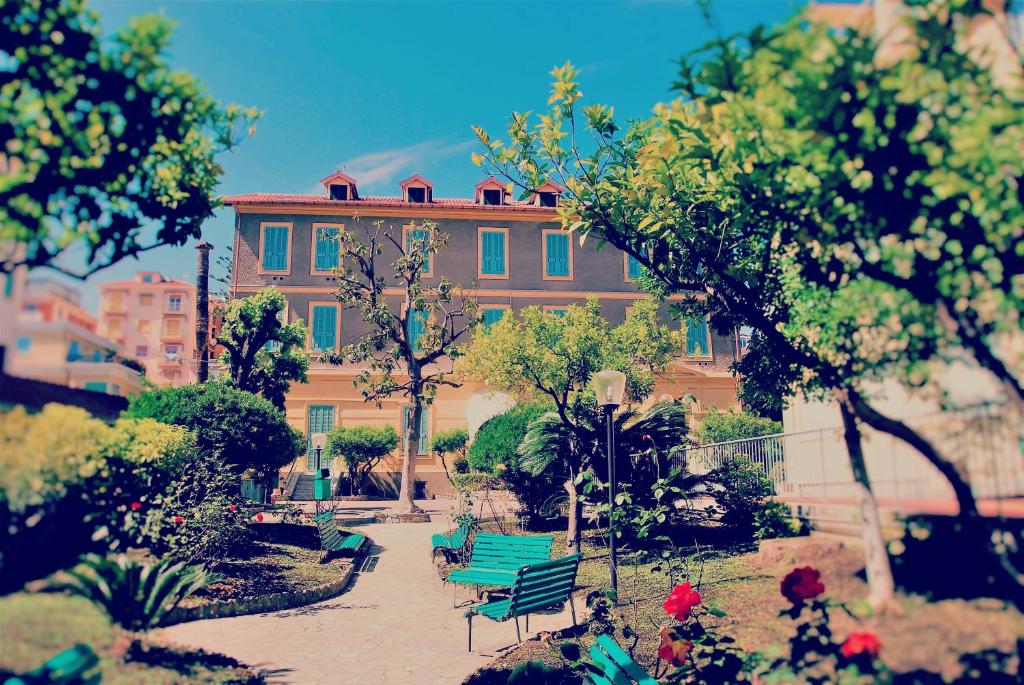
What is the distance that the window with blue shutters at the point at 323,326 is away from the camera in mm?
28547

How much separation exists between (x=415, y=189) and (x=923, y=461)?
2823cm

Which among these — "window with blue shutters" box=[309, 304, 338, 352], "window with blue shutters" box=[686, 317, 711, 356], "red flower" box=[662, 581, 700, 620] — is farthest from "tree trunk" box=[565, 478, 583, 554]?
"window with blue shutters" box=[309, 304, 338, 352]

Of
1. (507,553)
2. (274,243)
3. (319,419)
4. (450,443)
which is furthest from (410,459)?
(274,243)

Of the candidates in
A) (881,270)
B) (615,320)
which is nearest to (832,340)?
(881,270)

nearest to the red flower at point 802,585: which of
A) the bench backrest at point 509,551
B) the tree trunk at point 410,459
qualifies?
the bench backrest at point 509,551

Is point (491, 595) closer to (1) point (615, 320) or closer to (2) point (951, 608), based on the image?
(2) point (951, 608)

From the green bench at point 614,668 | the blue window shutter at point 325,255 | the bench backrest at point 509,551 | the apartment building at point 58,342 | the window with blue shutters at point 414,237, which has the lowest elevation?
the green bench at point 614,668

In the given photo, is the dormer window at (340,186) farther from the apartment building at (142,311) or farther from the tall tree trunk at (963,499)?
the tall tree trunk at (963,499)

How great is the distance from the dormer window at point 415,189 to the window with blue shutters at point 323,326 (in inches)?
222

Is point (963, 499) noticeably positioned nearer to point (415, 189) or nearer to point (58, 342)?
point (58, 342)

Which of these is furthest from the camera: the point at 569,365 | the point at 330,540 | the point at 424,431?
the point at 424,431

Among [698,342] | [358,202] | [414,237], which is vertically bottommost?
[698,342]

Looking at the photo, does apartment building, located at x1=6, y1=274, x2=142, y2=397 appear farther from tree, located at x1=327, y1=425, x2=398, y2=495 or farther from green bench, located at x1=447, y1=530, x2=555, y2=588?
tree, located at x1=327, y1=425, x2=398, y2=495

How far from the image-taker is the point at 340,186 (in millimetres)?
29641
